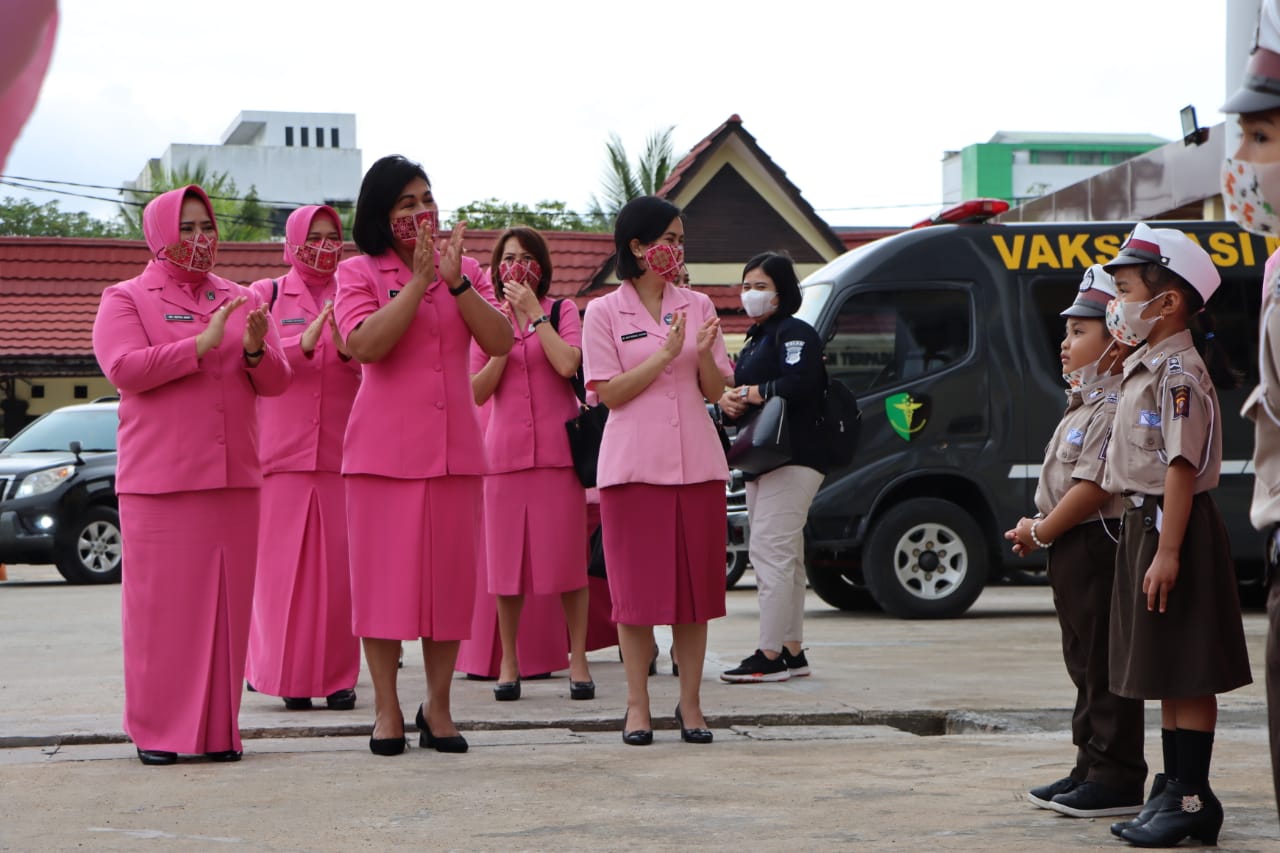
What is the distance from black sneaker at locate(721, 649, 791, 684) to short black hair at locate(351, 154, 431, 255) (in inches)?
119

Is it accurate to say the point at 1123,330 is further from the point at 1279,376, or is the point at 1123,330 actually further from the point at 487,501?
the point at 487,501

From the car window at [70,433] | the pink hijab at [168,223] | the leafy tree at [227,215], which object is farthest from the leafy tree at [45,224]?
the pink hijab at [168,223]

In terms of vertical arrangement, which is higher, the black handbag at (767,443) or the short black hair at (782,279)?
the short black hair at (782,279)

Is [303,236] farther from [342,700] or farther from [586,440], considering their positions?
[342,700]

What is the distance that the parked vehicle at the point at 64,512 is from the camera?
51.3 ft

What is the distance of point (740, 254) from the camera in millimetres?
28797

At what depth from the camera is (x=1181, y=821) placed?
4195mm

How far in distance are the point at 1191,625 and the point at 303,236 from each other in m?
4.55

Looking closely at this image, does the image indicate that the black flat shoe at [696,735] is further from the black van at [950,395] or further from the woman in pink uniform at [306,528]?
the black van at [950,395]

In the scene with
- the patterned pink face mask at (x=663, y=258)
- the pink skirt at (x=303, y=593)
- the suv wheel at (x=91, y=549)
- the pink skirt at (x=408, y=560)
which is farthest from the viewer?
the suv wheel at (x=91, y=549)

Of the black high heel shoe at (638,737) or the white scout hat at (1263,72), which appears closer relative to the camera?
the white scout hat at (1263,72)

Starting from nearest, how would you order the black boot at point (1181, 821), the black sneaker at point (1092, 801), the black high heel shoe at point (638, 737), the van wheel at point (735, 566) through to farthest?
the black boot at point (1181, 821) < the black sneaker at point (1092, 801) < the black high heel shoe at point (638, 737) < the van wheel at point (735, 566)

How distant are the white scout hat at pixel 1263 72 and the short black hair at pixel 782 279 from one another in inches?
205

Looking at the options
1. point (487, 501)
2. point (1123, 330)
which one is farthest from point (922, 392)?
point (1123, 330)
